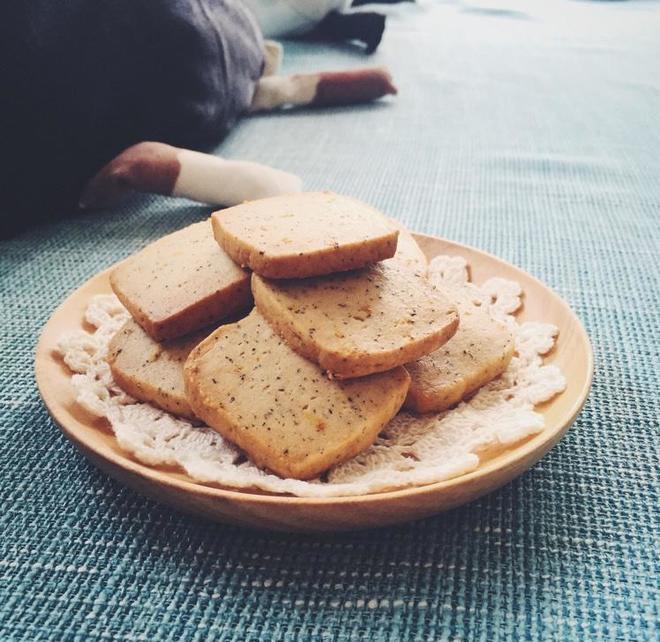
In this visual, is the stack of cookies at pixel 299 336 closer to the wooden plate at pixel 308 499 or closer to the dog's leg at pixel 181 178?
the wooden plate at pixel 308 499

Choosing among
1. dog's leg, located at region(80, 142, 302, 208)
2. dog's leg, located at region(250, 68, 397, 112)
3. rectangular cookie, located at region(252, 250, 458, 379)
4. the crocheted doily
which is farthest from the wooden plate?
dog's leg, located at region(250, 68, 397, 112)

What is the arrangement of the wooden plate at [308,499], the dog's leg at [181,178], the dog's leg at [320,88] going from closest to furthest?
the wooden plate at [308,499] → the dog's leg at [181,178] → the dog's leg at [320,88]

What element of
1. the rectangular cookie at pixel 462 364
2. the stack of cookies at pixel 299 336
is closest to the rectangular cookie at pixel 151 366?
the stack of cookies at pixel 299 336

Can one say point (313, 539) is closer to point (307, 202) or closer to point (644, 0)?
point (307, 202)

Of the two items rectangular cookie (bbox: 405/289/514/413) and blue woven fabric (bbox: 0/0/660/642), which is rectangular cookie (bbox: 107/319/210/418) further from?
rectangular cookie (bbox: 405/289/514/413)

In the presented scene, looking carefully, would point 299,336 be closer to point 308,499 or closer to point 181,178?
point 308,499

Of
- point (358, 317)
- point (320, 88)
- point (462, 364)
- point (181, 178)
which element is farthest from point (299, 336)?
point (320, 88)

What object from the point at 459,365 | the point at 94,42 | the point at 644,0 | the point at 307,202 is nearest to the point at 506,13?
the point at 644,0
